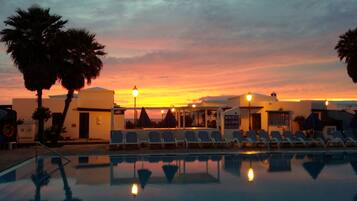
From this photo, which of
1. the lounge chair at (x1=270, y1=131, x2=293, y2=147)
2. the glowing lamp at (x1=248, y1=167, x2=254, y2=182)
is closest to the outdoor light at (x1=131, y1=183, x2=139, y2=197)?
the glowing lamp at (x1=248, y1=167, x2=254, y2=182)

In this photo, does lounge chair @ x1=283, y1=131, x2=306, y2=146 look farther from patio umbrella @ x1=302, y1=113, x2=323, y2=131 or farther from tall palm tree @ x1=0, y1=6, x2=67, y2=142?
tall palm tree @ x1=0, y1=6, x2=67, y2=142

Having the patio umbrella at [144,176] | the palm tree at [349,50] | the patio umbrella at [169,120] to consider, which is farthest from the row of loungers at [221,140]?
the palm tree at [349,50]

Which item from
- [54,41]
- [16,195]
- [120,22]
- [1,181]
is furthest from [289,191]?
[54,41]

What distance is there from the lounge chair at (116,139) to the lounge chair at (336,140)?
10256 millimetres

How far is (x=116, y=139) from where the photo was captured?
67.3 ft

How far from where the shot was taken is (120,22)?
2145cm

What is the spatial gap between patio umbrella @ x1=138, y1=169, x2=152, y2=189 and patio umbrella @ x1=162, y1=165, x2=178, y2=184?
1.79 ft

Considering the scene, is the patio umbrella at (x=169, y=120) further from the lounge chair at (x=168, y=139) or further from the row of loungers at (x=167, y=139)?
the lounge chair at (x=168, y=139)

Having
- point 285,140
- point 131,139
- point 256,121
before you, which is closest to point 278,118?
point 256,121

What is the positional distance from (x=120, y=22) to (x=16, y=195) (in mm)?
13066

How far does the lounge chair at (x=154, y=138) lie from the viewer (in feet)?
68.2

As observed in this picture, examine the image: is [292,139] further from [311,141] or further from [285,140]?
[311,141]

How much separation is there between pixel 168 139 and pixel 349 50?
13.8m

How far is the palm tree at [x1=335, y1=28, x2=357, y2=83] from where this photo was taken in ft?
90.1
